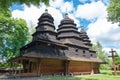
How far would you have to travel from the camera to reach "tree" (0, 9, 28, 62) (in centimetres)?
3277

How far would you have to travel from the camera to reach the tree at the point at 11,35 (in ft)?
107

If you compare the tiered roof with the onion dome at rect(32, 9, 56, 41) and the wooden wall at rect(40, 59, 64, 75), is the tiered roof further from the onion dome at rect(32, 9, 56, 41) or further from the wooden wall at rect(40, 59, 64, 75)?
the wooden wall at rect(40, 59, 64, 75)

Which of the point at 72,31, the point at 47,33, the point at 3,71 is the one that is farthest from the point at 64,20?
the point at 3,71

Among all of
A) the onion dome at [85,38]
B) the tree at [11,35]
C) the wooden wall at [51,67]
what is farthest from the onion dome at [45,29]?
the onion dome at [85,38]

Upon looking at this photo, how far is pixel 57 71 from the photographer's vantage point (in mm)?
24656

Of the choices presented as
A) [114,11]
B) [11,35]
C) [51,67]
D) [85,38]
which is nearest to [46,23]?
[51,67]

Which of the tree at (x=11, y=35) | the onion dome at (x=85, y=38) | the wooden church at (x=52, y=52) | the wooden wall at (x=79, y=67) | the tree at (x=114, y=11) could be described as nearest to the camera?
the wooden church at (x=52, y=52)

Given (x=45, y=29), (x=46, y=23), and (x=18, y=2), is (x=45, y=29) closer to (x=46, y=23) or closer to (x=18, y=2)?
(x=46, y=23)

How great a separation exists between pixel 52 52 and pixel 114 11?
45.6ft

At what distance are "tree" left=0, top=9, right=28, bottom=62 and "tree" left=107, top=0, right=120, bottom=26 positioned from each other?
57.8 ft

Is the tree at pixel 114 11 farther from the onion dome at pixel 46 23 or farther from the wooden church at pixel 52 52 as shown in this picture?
the onion dome at pixel 46 23

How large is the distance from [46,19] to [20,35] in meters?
8.88

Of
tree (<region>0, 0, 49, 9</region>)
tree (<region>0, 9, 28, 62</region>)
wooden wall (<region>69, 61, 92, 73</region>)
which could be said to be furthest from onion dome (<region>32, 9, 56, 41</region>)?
tree (<region>0, 0, 49, 9</region>)

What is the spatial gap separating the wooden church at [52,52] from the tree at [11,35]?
6.60 metres
